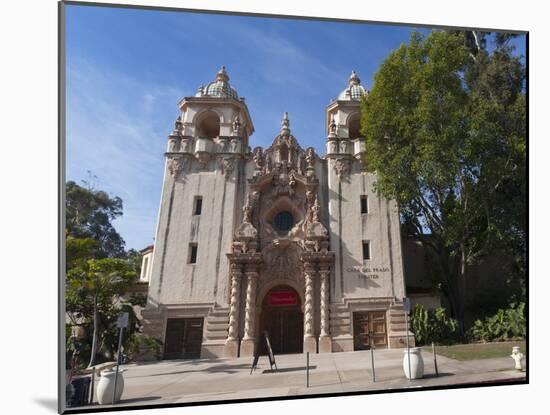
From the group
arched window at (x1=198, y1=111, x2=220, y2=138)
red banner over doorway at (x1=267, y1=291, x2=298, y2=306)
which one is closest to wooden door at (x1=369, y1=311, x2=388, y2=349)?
red banner over doorway at (x1=267, y1=291, x2=298, y2=306)

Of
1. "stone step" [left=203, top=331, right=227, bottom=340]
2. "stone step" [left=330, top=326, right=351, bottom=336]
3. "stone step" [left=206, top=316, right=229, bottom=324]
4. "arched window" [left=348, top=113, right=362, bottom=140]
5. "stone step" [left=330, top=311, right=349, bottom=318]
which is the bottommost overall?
"stone step" [left=203, top=331, right=227, bottom=340]

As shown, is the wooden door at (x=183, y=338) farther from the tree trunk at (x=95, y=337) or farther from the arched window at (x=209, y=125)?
the arched window at (x=209, y=125)

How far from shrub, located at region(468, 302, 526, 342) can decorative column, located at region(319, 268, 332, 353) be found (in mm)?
4192

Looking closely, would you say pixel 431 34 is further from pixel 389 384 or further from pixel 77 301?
pixel 77 301

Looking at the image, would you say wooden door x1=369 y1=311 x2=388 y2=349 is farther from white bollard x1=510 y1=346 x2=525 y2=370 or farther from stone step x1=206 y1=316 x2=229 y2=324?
stone step x1=206 y1=316 x2=229 y2=324

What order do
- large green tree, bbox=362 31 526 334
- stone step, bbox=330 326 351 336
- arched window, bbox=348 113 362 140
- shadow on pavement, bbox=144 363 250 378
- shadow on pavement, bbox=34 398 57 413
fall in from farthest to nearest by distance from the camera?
arched window, bbox=348 113 362 140, stone step, bbox=330 326 351 336, large green tree, bbox=362 31 526 334, shadow on pavement, bbox=144 363 250 378, shadow on pavement, bbox=34 398 57 413

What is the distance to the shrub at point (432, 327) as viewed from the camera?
1080cm

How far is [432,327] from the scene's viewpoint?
36.0ft

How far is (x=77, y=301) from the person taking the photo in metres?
8.09

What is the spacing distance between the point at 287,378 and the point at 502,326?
6003 millimetres

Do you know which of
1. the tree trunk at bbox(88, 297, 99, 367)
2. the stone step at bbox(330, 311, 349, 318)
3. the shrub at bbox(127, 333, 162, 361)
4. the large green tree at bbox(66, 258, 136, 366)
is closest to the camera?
the tree trunk at bbox(88, 297, 99, 367)

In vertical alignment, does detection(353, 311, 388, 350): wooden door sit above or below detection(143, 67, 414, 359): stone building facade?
below

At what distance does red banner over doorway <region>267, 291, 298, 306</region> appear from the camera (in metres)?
12.6

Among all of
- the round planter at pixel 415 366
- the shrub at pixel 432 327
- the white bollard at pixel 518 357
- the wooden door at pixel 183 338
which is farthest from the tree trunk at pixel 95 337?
the white bollard at pixel 518 357
